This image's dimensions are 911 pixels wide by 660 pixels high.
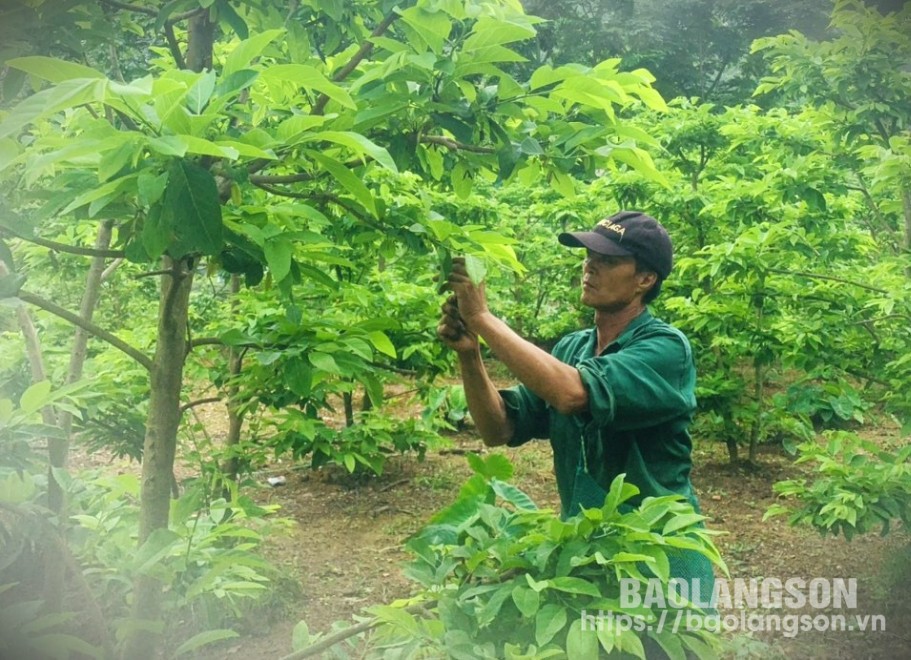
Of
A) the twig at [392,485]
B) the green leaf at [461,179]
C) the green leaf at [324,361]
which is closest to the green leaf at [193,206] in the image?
the green leaf at [324,361]

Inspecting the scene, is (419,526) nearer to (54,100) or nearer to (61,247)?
(61,247)

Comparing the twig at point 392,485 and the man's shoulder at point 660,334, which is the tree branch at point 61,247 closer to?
the man's shoulder at point 660,334

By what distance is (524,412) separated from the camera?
1.15 m

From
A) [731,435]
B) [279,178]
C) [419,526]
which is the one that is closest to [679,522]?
[279,178]

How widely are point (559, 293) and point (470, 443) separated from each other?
2.51ft

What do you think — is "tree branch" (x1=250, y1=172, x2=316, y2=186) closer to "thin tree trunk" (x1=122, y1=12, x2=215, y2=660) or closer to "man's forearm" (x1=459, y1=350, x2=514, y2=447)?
"thin tree trunk" (x1=122, y1=12, x2=215, y2=660)

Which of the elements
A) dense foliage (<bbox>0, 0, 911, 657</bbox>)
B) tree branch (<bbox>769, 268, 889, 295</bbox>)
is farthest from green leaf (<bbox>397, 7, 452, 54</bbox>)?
tree branch (<bbox>769, 268, 889, 295</bbox>)

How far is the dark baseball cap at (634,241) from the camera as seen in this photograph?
1.05 meters

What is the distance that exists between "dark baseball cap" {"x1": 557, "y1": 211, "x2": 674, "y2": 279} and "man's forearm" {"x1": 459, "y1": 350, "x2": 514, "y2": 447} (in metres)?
0.21

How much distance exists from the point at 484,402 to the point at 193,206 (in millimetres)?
560

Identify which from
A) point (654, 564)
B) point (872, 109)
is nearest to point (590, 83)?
point (654, 564)

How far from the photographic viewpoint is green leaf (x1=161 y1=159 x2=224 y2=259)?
0.62m

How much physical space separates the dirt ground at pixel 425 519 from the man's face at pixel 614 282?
0.66 m

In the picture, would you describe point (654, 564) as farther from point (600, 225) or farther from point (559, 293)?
point (559, 293)
